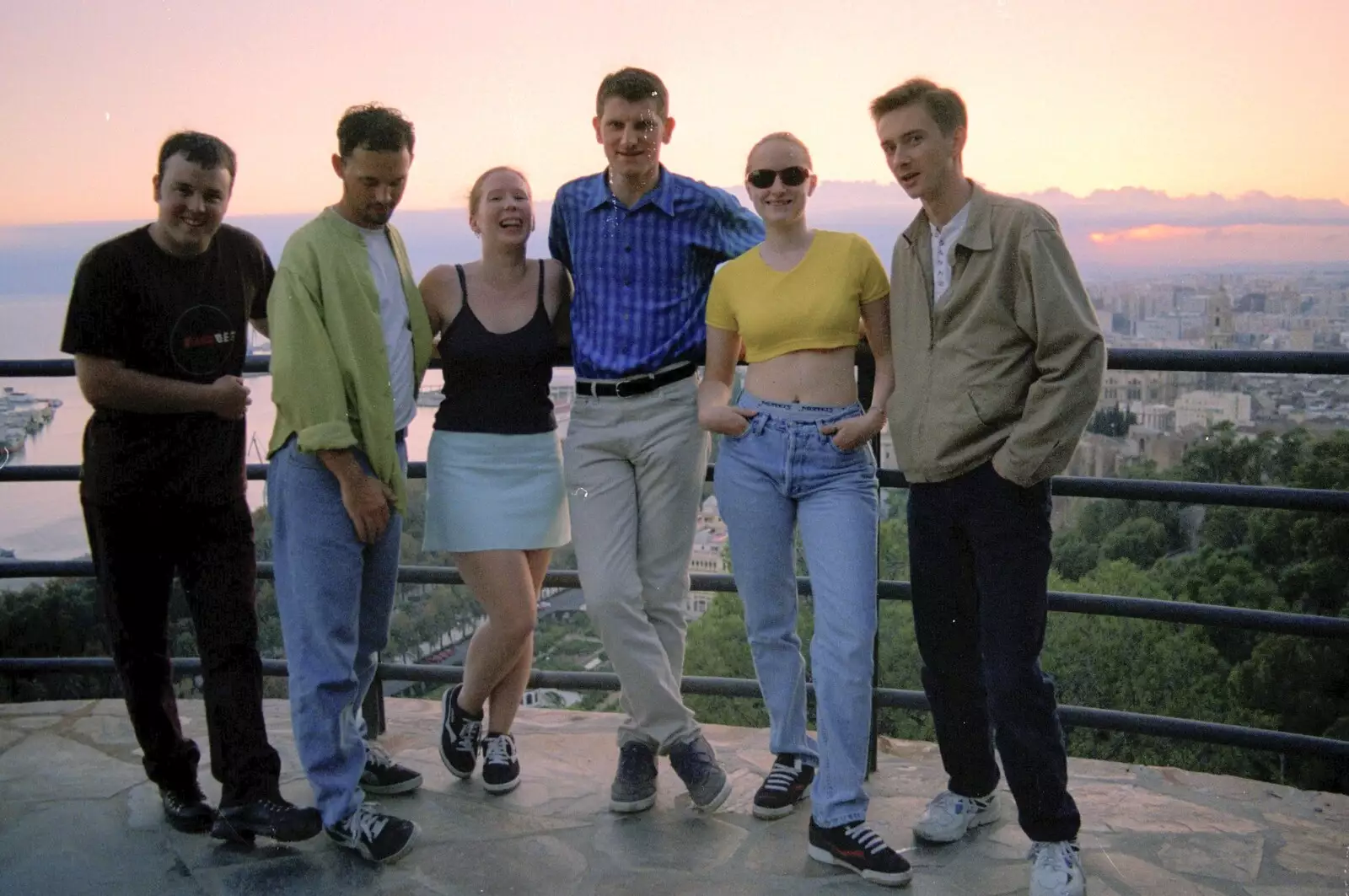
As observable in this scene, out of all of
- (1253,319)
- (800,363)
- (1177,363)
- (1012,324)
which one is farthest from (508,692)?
(1253,319)

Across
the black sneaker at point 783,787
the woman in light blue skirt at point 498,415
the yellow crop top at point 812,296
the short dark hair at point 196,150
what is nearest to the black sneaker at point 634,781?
the black sneaker at point 783,787

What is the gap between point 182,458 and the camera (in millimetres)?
2773

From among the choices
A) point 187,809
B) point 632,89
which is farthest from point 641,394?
point 187,809

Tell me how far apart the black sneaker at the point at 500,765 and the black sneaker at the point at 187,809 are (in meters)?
0.70

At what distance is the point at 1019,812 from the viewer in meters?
2.53

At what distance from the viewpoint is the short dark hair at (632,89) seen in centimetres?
284

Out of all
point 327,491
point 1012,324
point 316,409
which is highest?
point 1012,324

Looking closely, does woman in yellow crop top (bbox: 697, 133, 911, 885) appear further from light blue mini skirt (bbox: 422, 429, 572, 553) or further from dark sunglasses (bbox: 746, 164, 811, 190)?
light blue mini skirt (bbox: 422, 429, 572, 553)

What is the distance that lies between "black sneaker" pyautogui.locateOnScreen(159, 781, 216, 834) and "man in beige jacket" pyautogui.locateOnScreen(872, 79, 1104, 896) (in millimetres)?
1934

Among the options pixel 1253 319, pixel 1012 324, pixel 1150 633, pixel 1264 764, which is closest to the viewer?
pixel 1012 324

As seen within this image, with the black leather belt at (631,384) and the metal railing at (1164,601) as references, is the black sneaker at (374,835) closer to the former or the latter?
the metal railing at (1164,601)

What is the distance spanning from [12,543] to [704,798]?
104 inches

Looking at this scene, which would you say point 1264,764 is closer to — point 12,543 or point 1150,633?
point 1150,633

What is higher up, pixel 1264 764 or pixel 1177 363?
pixel 1177 363
